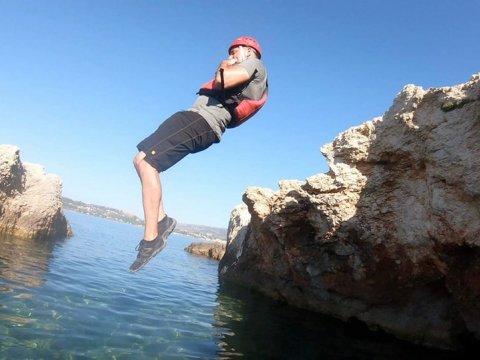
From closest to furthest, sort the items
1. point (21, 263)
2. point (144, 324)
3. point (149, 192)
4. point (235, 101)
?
point (149, 192), point (235, 101), point (144, 324), point (21, 263)

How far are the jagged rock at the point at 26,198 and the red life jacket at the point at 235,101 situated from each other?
57.9 feet

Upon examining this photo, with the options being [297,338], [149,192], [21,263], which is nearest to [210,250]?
[21,263]

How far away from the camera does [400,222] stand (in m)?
10.1

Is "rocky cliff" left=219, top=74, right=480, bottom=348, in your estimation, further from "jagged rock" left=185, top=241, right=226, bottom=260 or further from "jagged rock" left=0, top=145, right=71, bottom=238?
"jagged rock" left=185, top=241, right=226, bottom=260

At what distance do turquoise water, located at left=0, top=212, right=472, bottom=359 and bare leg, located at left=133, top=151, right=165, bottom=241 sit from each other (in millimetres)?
2455

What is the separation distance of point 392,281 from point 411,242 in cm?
159

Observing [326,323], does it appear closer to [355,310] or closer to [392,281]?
[355,310]

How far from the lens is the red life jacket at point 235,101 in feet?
17.6

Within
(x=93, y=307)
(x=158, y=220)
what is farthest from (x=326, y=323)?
(x=158, y=220)

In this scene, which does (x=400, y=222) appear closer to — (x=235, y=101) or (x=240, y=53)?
(x=235, y=101)

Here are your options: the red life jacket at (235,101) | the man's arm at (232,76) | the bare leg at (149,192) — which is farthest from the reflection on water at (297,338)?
the man's arm at (232,76)

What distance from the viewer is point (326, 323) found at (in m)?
11.6

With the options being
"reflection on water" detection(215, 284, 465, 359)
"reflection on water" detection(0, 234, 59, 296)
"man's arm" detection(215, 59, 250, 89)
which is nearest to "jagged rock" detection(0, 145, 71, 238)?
"reflection on water" detection(0, 234, 59, 296)

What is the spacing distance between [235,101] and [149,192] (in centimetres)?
187
